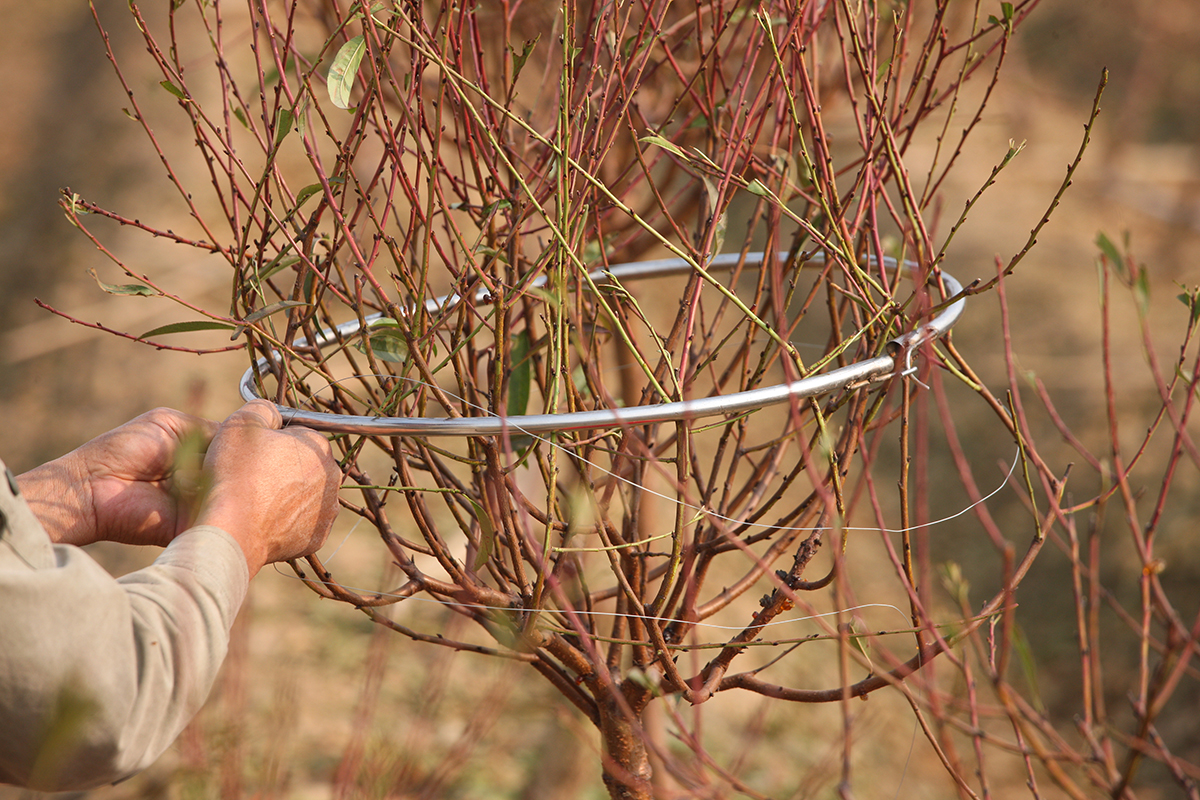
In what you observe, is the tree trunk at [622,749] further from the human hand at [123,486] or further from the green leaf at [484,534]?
the human hand at [123,486]

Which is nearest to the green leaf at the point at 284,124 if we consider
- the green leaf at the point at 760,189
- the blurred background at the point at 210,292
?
the green leaf at the point at 760,189

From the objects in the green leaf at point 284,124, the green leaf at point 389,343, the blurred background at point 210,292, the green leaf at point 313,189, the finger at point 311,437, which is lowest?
the finger at point 311,437

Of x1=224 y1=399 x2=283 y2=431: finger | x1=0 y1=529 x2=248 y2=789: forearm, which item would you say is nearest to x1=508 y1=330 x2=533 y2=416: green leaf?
x1=224 y1=399 x2=283 y2=431: finger

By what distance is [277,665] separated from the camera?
3197mm

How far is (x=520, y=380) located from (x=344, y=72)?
0.43m

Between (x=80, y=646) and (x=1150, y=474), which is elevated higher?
(x=1150, y=474)

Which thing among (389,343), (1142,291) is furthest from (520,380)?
(1142,291)

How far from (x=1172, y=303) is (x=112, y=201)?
5940 millimetres

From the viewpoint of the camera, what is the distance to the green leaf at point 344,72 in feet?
2.70

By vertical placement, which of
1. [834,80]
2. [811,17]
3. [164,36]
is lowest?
[811,17]

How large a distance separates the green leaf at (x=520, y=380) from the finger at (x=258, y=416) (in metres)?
0.32

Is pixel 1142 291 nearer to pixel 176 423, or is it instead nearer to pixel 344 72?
pixel 344 72

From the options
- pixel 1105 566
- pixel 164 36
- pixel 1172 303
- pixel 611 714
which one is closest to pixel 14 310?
pixel 164 36

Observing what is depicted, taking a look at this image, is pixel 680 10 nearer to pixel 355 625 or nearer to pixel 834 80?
pixel 834 80
